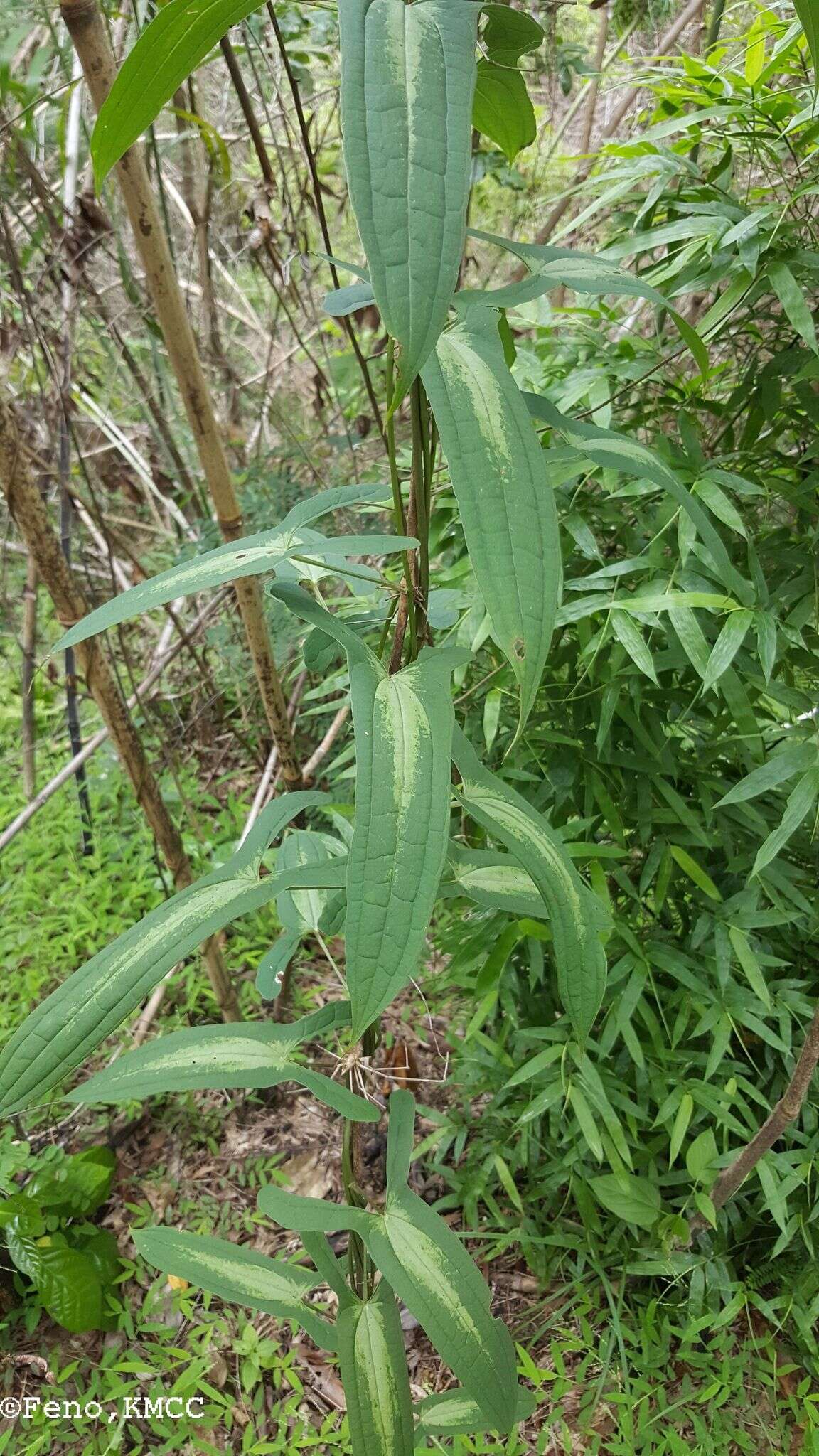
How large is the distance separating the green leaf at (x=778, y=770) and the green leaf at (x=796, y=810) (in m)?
0.01

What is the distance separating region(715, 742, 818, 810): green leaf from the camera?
797mm

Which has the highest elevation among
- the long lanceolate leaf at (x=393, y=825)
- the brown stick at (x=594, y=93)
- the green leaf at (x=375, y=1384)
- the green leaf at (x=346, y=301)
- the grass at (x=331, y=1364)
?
the brown stick at (x=594, y=93)

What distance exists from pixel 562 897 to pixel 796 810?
16.2 inches

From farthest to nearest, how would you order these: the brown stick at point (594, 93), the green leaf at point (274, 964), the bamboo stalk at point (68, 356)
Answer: the brown stick at point (594, 93), the bamboo stalk at point (68, 356), the green leaf at point (274, 964)

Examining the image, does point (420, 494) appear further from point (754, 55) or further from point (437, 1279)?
point (754, 55)

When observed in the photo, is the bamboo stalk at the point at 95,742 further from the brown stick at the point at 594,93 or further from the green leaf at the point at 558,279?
the brown stick at the point at 594,93

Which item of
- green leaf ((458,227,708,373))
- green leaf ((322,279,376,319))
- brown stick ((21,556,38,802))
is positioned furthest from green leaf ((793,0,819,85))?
brown stick ((21,556,38,802))

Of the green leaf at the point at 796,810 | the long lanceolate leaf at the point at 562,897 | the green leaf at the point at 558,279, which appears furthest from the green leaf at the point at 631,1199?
the green leaf at the point at 558,279

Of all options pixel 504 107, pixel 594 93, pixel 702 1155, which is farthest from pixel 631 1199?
pixel 594 93

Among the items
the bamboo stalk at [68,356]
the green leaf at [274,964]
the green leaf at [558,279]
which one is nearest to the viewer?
the green leaf at [558,279]

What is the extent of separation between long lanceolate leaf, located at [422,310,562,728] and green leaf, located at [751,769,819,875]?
51 cm

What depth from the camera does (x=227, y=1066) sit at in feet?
1.71

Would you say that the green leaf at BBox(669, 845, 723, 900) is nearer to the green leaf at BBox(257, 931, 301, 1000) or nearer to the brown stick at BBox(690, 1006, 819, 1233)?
the brown stick at BBox(690, 1006, 819, 1233)

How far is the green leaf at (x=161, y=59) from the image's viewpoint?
0.33m
